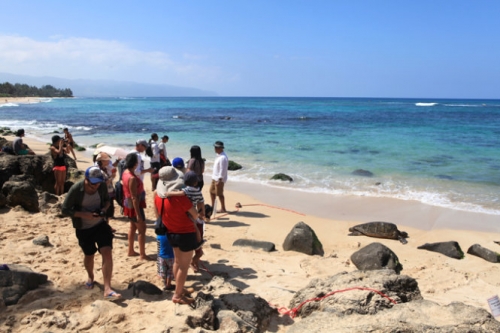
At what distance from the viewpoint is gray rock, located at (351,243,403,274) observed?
5.89 metres

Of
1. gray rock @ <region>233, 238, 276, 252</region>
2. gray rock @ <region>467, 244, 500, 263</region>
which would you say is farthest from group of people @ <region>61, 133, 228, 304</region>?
gray rock @ <region>467, 244, 500, 263</region>

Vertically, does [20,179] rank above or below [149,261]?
above

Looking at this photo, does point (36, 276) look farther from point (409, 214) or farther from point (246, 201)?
point (409, 214)

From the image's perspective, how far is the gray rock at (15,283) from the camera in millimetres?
4320

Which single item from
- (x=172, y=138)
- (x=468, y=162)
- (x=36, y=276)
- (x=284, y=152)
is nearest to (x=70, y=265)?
(x=36, y=276)

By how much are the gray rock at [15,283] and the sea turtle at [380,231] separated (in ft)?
19.4

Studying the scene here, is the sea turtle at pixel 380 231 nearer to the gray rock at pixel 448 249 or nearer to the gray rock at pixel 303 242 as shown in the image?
the gray rock at pixel 448 249

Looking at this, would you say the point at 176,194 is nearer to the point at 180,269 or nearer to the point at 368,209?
the point at 180,269

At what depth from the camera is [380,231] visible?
7852 millimetres

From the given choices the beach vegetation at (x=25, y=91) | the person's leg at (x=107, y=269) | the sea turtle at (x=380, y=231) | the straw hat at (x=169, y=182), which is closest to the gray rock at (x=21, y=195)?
the person's leg at (x=107, y=269)

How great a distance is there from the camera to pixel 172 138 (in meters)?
26.2

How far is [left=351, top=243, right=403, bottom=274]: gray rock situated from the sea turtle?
1.69m

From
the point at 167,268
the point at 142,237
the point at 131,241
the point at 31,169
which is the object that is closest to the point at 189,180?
the point at 167,268

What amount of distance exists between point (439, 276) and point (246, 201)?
5.53m
